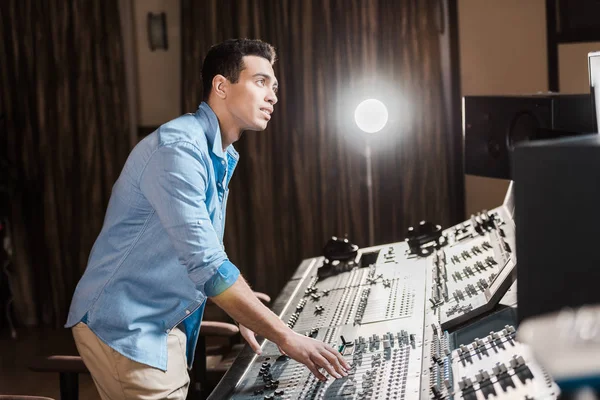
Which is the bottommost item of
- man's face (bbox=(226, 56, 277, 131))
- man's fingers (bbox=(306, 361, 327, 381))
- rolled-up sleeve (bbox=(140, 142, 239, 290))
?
man's fingers (bbox=(306, 361, 327, 381))

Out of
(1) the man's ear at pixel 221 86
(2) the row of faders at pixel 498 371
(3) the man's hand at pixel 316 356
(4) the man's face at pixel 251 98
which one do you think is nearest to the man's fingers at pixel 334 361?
(3) the man's hand at pixel 316 356

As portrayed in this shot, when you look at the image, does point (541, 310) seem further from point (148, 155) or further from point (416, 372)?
point (148, 155)

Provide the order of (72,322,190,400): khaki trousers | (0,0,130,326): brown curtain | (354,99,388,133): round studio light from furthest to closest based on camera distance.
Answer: (0,0,130,326): brown curtain
(354,99,388,133): round studio light
(72,322,190,400): khaki trousers

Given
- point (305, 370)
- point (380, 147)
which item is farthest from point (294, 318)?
point (380, 147)

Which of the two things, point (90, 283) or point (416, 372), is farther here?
point (90, 283)

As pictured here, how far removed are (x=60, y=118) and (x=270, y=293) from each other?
1.78 meters

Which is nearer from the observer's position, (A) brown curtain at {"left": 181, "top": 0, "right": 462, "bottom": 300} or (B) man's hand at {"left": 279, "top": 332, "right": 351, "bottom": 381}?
(B) man's hand at {"left": 279, "top": 332, "right": 351, "bottom": 381}

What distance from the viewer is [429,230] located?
11.0ft

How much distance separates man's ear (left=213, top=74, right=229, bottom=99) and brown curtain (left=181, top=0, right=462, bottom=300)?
2.97 meters

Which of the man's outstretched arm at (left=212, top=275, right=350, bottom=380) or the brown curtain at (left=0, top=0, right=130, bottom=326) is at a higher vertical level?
the brown curtain at (left=0, top=0, right=130, bottom=326)

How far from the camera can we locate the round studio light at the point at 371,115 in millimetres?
4398

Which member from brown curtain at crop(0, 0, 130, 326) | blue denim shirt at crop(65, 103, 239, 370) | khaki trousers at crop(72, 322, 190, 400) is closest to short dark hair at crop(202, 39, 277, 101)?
blue denim shirt at crop(65, 103, 239, 370)

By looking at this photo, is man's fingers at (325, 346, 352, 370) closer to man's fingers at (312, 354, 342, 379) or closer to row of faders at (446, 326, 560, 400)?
man's fingers at (312, 354, 342, 379)

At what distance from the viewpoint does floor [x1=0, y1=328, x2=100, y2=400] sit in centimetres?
454
